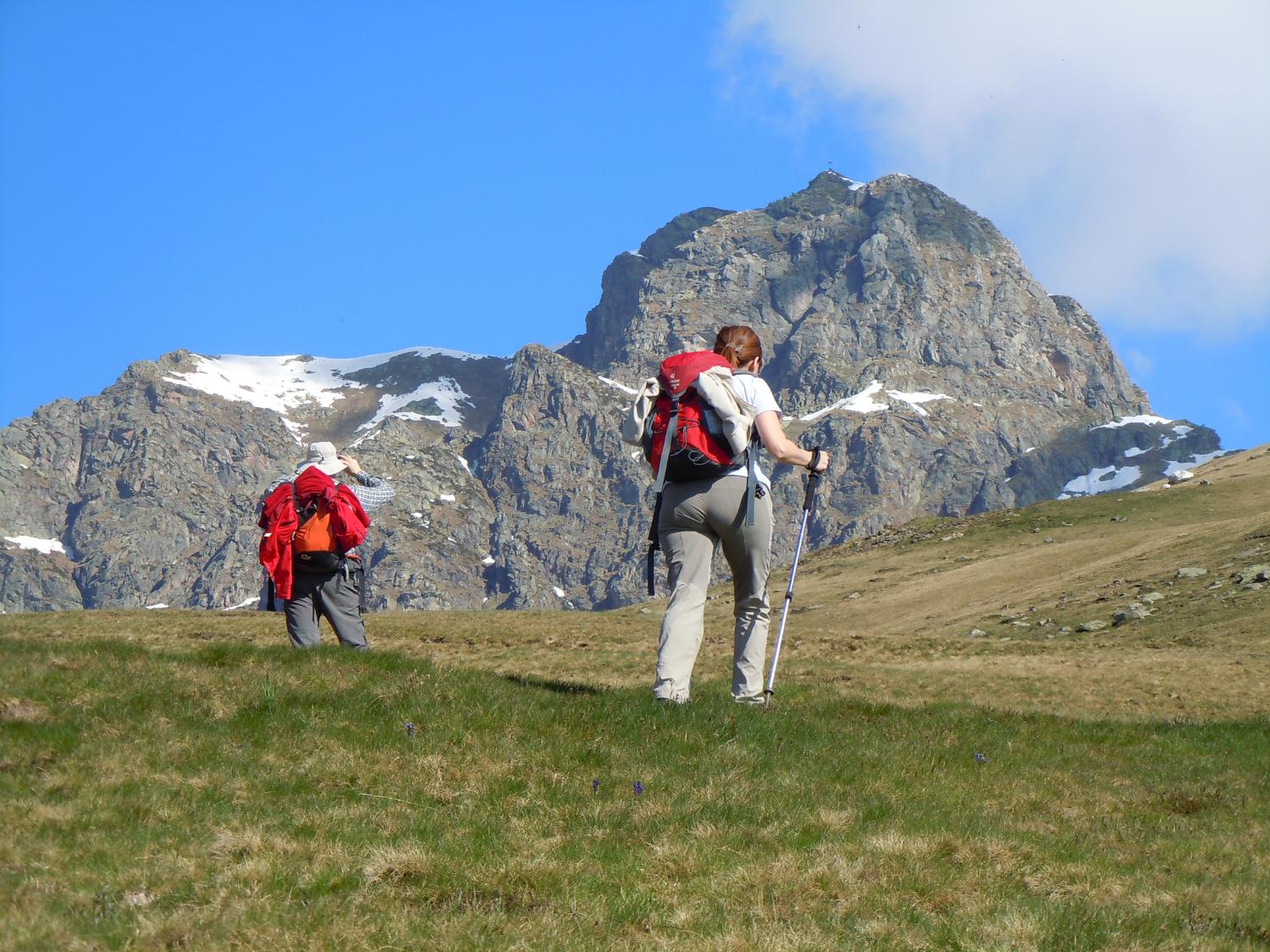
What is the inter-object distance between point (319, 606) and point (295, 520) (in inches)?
42.6

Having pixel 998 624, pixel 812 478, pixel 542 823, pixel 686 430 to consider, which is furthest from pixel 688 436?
pixel 998 624

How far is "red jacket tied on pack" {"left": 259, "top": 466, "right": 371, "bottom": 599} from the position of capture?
1439 cm

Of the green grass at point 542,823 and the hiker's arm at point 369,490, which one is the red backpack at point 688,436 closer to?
the green grass at point 542,823

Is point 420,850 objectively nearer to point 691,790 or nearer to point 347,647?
point 691,790

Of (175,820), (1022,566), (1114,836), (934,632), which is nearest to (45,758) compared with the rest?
(175,820)

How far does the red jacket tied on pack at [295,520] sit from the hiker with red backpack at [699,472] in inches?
162

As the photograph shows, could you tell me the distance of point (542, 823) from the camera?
8273mm

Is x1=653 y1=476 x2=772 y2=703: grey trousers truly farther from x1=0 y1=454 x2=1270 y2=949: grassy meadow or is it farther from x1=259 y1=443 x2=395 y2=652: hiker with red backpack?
x1=259 y1=443 x2=395 y2=652: hiker with red backpack

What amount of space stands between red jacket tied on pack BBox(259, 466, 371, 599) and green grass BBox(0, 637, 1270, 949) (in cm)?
201

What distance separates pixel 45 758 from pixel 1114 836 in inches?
295

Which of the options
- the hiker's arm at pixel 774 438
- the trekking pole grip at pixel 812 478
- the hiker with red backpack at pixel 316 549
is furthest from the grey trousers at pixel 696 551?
the hiker with red backpack at pixel 316 549

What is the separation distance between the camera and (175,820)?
25.6 ft

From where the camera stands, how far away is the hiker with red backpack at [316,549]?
1443cm

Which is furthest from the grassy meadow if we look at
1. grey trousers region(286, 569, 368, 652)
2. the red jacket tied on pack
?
grey trousers region(286, 569, 368, 652)
